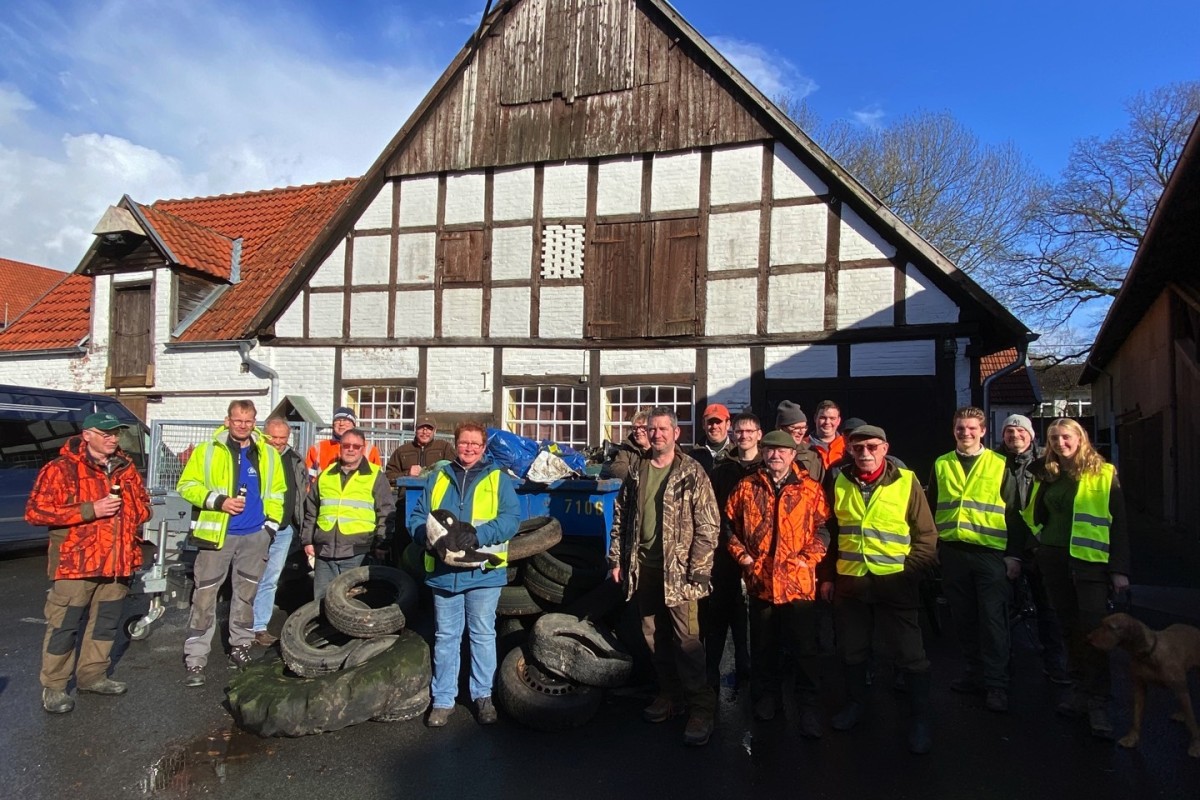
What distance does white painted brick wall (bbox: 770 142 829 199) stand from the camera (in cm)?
1050

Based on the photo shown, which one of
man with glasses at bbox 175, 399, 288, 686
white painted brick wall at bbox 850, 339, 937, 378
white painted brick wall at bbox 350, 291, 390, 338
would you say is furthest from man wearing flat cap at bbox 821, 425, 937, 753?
white painted brick wall at bbox 350, 291, 390, 338

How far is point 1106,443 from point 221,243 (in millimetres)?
22097

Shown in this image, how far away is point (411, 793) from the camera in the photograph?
3.64m

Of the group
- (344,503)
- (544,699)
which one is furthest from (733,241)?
(544,699)

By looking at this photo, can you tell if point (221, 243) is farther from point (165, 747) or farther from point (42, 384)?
point (165, 747)

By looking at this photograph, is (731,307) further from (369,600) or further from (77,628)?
(77,628)

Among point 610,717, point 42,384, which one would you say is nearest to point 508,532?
point 610,717

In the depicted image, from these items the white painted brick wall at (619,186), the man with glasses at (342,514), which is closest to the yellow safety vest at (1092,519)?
the man with glasses at (342,514)

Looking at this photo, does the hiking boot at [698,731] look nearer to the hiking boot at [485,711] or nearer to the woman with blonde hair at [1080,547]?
the hiking boot at [485,711]

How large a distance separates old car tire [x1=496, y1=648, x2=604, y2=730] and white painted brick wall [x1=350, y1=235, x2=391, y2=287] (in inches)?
357

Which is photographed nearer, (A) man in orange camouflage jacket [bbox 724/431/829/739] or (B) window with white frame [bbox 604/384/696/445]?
(A) man in orange camouflage jacket [bbox 724/431/829/739]

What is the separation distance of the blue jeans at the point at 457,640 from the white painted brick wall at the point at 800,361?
22.6 feet

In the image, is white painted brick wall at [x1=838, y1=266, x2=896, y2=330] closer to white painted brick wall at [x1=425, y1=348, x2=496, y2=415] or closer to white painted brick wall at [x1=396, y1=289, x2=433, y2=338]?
white painted brick wall at [x1=425, y1=348, x2=496, y2=415]

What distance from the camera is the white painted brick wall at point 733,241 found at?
1071 centimetres
